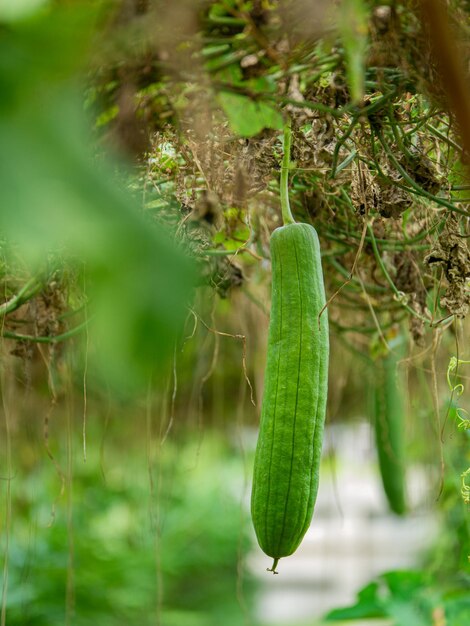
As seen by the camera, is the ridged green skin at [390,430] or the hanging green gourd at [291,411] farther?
the ridged green skin at [390,430]

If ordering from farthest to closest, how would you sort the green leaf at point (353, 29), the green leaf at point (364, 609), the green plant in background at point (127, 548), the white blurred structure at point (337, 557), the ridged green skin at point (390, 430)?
the white blurred structure at point (337, 557) < the green plant in background at point (127, 548) < the green leaf at point (364, 609) < the ridged green skin at point (390, 430) < the green leaf at point (353, 29)

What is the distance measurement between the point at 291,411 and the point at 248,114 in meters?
0.36

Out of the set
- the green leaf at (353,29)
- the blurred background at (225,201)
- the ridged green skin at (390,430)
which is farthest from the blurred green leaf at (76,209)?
the ridged green skin at (390,430)

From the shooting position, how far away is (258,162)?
3.87 ft

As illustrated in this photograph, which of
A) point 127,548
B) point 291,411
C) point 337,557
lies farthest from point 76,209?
point 337,557

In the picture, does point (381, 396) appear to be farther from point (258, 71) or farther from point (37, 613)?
point (37, 613)

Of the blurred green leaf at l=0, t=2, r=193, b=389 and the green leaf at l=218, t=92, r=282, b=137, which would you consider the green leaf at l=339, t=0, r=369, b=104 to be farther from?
the green leaf at l=218, t=92, r=282, b=137

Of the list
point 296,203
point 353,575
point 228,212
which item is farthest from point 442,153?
point 353,575

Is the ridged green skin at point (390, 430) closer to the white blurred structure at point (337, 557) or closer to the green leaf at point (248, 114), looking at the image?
the green leaf at point (248, 114)

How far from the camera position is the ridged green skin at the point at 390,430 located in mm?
2124

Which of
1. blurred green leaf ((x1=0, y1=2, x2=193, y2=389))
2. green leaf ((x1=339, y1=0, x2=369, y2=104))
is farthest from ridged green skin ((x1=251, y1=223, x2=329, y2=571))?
blurred green leaf ((x1=0, y1=2, x2=193, y2=389))

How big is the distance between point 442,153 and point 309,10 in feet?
2.04

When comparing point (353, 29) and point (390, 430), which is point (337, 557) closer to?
point (390, 430)

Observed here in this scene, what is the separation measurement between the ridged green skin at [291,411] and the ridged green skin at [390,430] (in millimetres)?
1106
